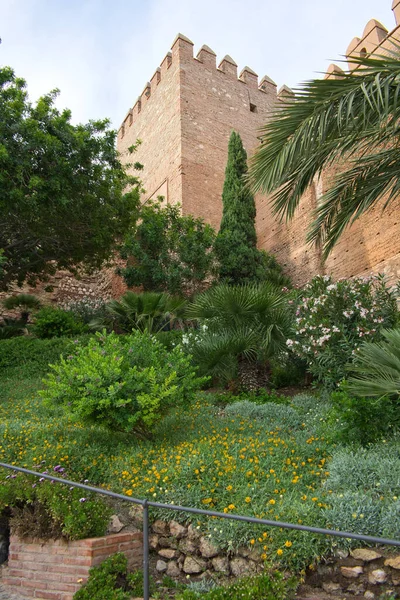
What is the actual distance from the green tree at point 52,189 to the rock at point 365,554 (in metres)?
8.17

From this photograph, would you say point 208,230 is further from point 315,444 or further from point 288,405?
point 315,444

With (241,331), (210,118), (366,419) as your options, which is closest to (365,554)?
(366,419)

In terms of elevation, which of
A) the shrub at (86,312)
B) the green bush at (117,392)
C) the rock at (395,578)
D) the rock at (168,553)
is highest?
the shrub at (86,312)

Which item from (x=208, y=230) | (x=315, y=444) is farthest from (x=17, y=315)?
(x=315, y=444)

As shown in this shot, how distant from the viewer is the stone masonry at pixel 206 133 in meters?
13.5

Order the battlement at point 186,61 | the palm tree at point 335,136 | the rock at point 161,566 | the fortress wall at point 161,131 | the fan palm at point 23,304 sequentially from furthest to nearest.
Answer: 1. the battlement at point 186,61
2. the fortress wall at point 161,131
3. the fan palm at point 23,304
4. the palm tree at point 335,136
5. the rock at point 161,566

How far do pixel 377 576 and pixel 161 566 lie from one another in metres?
1.58

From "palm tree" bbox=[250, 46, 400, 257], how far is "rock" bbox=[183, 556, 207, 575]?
391cm

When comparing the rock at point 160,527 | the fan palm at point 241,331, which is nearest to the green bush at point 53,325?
the fan palm at point 241,331

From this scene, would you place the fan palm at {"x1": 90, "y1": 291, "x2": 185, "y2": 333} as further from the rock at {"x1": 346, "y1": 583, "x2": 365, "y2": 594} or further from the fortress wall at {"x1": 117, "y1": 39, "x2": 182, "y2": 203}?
the rock at {"x1": 346, "y1": 583, "x2": 365, "y2": 594}

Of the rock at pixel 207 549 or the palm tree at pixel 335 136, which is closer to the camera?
the rock at pixel 207 549

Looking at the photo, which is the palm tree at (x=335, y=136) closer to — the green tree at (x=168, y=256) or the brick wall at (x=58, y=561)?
the brick wall at (x=58, y=561)

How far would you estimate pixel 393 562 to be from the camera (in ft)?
9.95

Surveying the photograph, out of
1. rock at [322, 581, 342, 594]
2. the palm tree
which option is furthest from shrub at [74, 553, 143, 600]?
the palm tree
